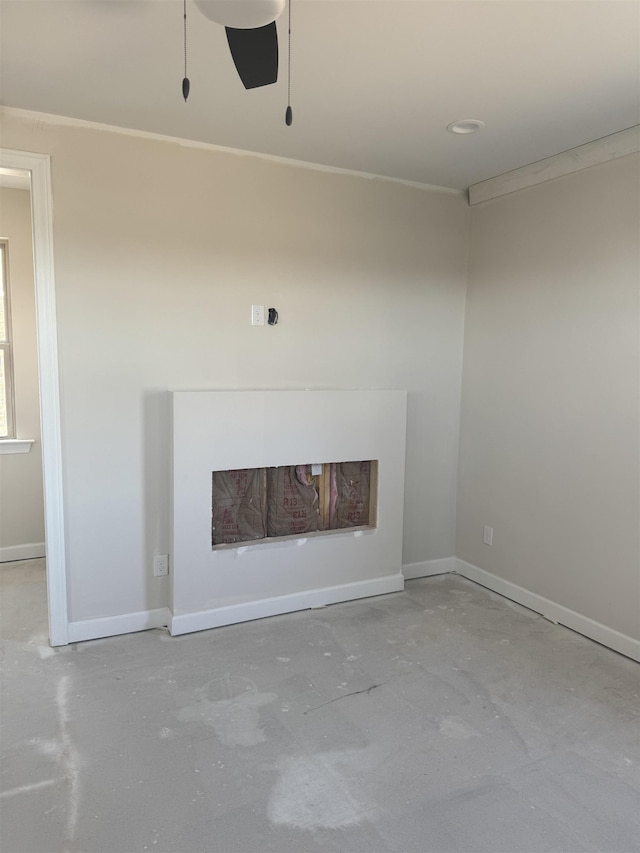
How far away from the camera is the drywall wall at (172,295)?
273cm

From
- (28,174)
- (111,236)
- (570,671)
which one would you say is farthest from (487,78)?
(570,671)

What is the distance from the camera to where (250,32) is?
136cm

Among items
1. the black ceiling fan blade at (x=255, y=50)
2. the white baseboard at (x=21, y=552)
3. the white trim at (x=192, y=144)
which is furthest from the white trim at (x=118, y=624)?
the black ceiling fan blade at (x=255, y=50)

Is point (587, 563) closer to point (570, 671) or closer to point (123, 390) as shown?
point (570, 671)

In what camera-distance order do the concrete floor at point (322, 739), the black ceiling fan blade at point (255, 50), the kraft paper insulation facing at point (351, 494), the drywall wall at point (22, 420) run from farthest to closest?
the drywall wall at point (22, 420)
the kraft paper insulation facing at point (351, 494)
the concrete floor at point (322, 739)
the black ceiling fan blade at point (255, 50)

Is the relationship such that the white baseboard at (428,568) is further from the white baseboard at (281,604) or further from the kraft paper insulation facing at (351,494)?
the kraft paper insulation facing at (351,494)

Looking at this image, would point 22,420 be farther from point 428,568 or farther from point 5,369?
point 428,568

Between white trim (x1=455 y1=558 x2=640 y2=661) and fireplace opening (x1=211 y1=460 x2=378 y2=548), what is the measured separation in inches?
32.3

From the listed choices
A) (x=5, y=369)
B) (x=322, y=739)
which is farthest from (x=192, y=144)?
(x=322, y=739)

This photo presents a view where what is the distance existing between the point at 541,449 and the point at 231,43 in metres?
2.56

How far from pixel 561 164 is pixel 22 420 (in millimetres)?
3695

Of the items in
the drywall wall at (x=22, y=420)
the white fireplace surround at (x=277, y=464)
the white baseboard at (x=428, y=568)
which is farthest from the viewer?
the drywall wall at (x=22, y=420)

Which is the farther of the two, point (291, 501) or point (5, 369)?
point (5, 369)

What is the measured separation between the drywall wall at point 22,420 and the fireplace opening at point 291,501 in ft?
5.69
